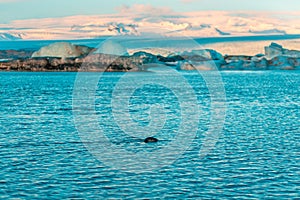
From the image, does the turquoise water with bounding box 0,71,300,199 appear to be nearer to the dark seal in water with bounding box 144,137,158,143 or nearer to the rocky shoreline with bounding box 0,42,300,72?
the dark seal in water with bounding box 144,137,158,143

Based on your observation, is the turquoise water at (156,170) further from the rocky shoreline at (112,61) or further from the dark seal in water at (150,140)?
the rocky shoreline at (112,61)

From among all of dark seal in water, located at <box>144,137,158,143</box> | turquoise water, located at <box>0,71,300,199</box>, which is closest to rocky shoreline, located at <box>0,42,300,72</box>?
turquoise water, located at <box>0,71,300,199</box>

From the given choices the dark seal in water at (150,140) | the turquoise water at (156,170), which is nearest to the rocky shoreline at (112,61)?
the turquoise water at (156,170)

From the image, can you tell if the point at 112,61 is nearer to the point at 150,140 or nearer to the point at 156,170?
the point at 150,140

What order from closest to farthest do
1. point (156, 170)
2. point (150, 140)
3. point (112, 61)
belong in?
point (156, 170) < point (150, 140) < point (112, 61)

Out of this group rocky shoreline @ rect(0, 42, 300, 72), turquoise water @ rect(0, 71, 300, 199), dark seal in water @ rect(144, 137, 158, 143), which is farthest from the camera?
rocky shoreline @ rect(0, 42, 300, 72)

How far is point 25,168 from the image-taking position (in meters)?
20.4

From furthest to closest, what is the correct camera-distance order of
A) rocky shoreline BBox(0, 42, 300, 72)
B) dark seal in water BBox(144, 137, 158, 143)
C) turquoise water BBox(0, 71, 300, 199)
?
rocky shoreline BBox(0, 42, 300, 72), dark seal in water BBox(144, 137, 158, 143), turquoise water BBox(0, 71, 300, 199)

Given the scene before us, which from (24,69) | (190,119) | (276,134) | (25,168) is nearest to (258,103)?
(190,119)

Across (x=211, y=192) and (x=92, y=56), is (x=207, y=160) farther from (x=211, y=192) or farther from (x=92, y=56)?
(x=92, y=56)

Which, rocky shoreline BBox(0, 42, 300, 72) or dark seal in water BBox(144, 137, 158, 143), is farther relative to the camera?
rocky shoreline BBox(0, 42, 300, 72)

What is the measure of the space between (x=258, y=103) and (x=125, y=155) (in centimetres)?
2880

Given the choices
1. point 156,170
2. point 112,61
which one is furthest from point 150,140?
point 112,61

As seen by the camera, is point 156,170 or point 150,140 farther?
point 150,140
